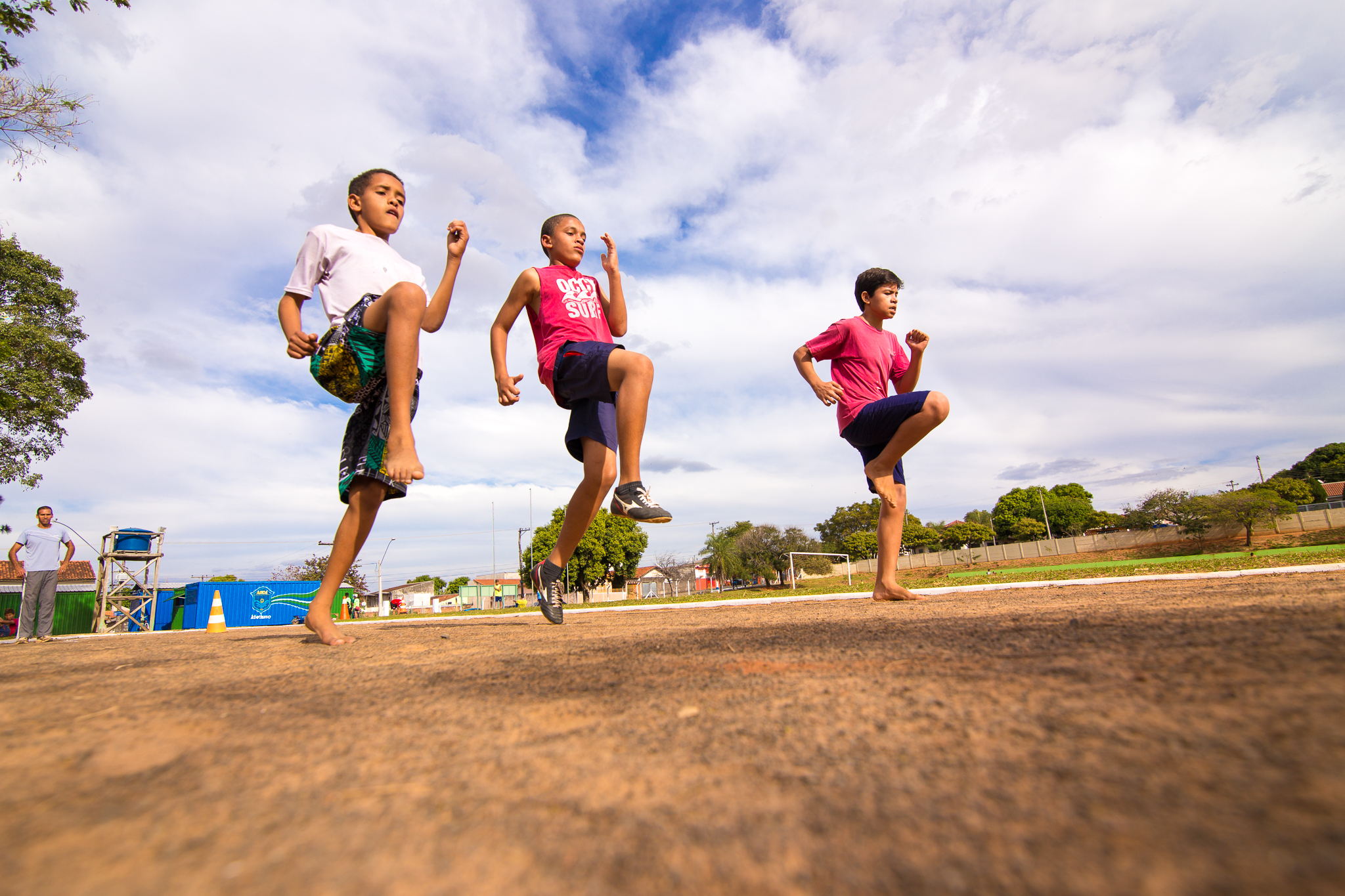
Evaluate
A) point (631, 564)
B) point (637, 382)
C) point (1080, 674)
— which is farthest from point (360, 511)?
point (631, 564)

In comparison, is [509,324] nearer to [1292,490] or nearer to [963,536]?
[1292,490]

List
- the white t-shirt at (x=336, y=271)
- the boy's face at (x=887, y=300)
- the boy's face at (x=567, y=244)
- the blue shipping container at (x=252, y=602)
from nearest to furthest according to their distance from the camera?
the white t-shirt at (x=336, y=271) < the boy's face at (x=567, y=244) < the boy's face at (x=887, y=300) < the blue shipping container at (x=252, y=602)

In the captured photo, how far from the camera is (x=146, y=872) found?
0.60m

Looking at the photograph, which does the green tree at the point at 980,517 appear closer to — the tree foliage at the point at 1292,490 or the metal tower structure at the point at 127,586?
the tree foliage at the point at 1292,490

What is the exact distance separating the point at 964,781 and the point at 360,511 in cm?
289

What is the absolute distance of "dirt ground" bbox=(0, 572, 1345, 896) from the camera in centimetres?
55

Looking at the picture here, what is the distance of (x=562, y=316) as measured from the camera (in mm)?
3820

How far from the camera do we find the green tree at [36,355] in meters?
15.5

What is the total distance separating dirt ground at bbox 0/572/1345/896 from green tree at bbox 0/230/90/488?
20.0 meters

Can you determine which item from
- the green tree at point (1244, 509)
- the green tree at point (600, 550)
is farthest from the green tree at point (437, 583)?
the green tree at point (1244, 509)

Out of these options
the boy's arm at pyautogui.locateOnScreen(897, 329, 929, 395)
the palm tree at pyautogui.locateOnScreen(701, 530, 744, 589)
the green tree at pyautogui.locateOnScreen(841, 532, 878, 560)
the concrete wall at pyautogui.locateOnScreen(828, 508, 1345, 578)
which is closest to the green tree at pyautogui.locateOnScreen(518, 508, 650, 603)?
the palm tree at pyautogui.locateOnScreen(701, 530, 744, 589)

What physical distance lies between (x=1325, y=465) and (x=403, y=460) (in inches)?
3354

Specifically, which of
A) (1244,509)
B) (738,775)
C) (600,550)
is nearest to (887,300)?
(738,775)

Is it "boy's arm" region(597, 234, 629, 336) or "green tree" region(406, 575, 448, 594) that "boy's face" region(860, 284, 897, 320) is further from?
"green tree" region(406, 575, 448, 594)
